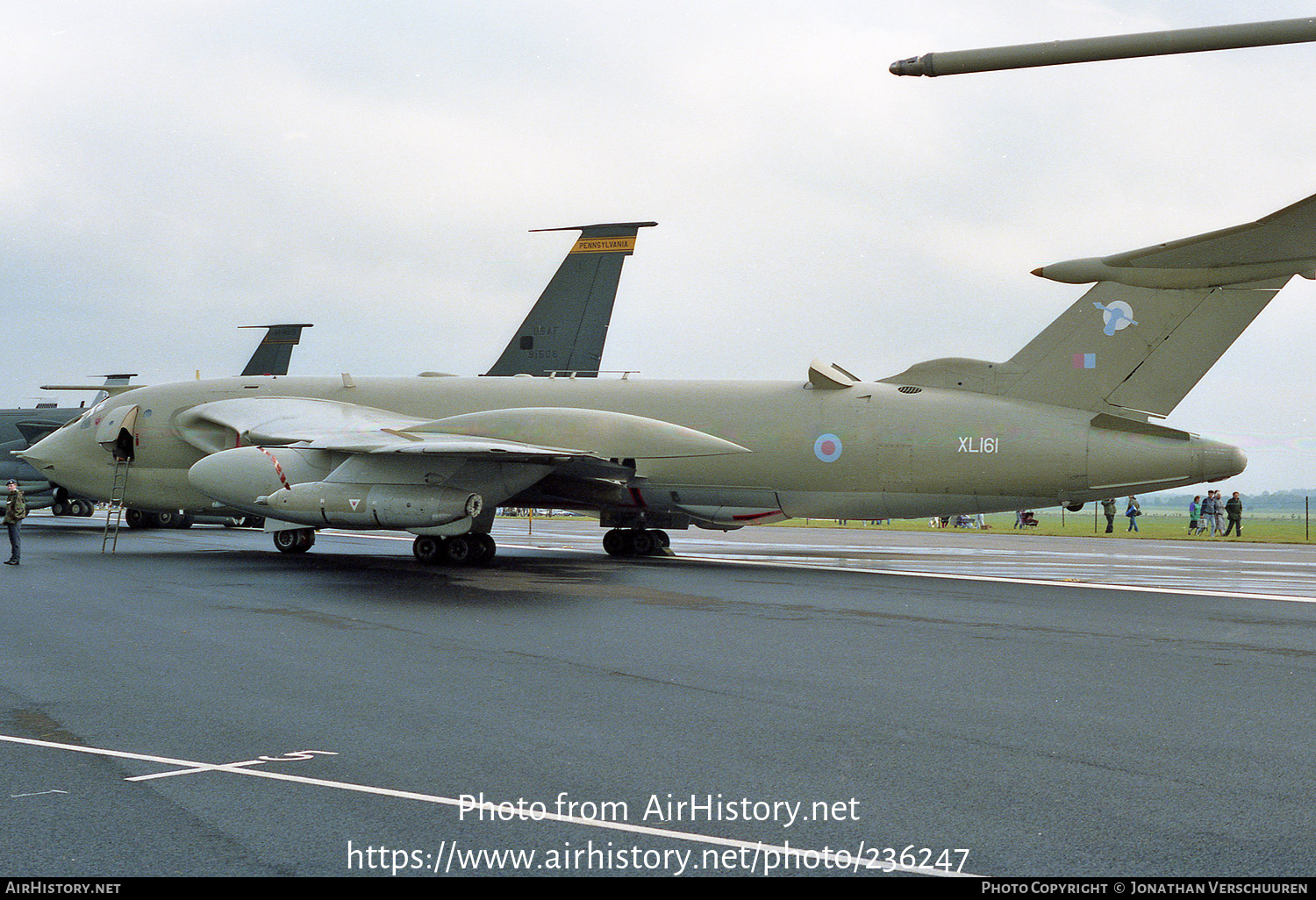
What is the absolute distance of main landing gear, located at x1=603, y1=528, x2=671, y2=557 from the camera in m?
21.5

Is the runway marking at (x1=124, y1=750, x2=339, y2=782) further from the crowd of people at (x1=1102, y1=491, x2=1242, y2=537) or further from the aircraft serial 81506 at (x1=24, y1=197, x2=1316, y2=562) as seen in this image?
the crowd of people at (x1=1102, y1=491, x2=1242, y2=537)

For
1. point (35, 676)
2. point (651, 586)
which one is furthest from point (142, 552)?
point (35, 676)

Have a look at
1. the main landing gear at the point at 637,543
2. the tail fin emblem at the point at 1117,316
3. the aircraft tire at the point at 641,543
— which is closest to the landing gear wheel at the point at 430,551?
the main landing gear at the point at 637,543

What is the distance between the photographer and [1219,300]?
16.5 m

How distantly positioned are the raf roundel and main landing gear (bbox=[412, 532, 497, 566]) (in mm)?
5839

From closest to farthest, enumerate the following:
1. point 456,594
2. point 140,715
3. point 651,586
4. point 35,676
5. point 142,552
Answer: point 140,715 < point 35,676 < point 456,594 < point 651,586 < point 142,552

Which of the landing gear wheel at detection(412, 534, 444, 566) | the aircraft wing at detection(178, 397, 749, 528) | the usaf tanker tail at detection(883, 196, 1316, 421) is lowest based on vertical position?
the landing gear wheel at detection(412, 534, 444, 566)

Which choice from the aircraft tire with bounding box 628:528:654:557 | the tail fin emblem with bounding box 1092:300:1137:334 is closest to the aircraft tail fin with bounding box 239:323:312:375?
the aircraft tire with bounding box 628:528:654:557

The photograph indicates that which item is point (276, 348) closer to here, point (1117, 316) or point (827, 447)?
point (827, 447)

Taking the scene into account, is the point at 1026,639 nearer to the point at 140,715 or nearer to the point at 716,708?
the point at 716,708

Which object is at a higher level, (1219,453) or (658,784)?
(1219,453)

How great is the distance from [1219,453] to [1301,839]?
14015 millimetres

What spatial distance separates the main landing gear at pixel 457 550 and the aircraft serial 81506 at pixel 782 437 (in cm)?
5
